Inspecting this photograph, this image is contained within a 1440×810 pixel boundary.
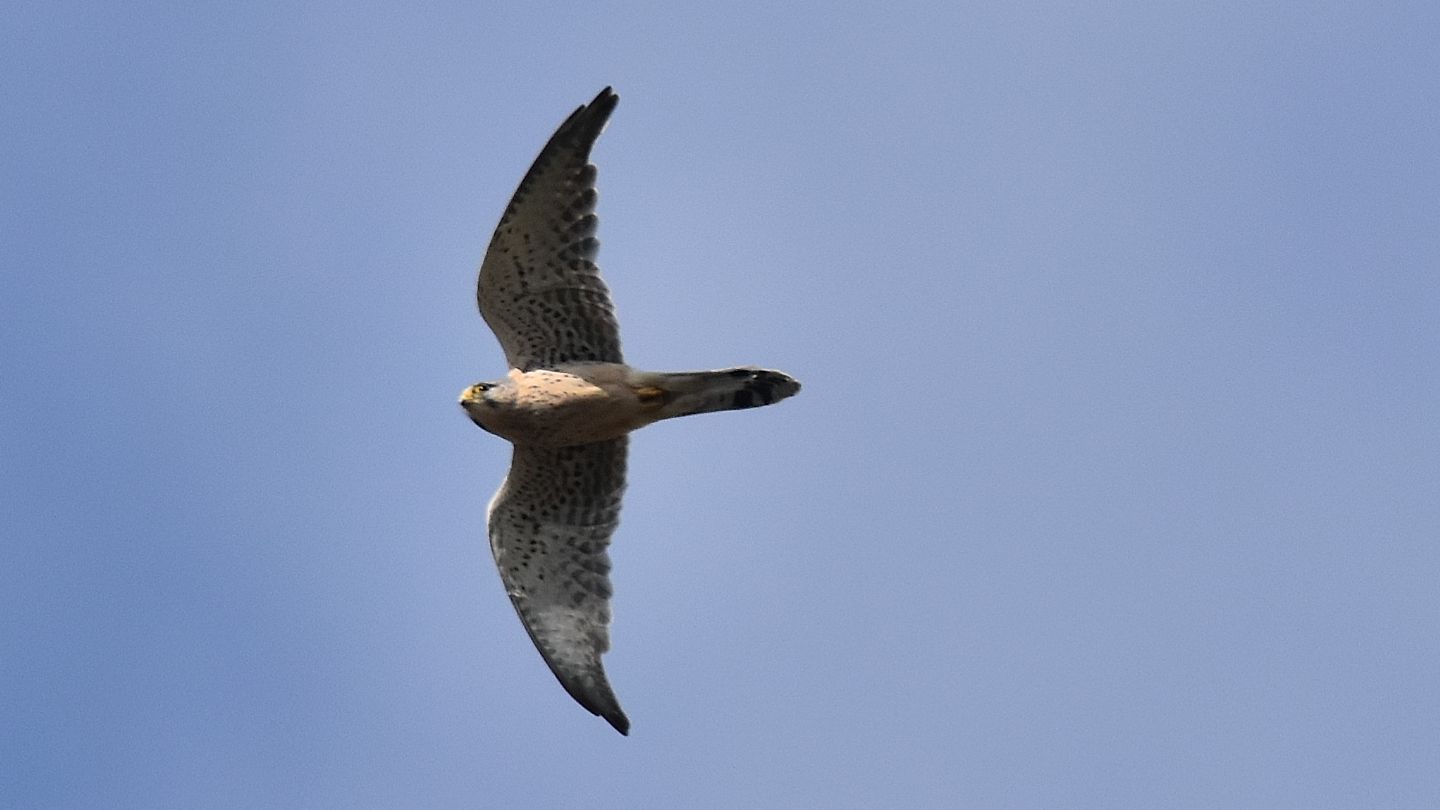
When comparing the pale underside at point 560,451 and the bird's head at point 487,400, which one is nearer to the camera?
the pale underside at point 560,451

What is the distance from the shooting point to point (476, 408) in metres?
17.2

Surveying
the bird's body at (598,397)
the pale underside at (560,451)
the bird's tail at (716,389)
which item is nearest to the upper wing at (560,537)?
the pale underside at (560,451)

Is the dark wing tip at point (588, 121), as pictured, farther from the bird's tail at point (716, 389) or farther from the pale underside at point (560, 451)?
the bird's tail at point (716, 389)

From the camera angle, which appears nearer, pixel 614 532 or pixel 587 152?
pixel 587 152

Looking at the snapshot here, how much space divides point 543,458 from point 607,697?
211cm

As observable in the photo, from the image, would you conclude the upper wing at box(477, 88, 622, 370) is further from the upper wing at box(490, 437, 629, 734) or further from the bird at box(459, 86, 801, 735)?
the upper wing at box(490, 437, 629, 734)

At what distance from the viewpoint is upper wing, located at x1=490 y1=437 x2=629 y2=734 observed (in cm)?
1773

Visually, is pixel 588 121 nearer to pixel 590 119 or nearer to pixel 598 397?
pixel 590 119

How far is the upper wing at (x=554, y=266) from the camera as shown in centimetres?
1684

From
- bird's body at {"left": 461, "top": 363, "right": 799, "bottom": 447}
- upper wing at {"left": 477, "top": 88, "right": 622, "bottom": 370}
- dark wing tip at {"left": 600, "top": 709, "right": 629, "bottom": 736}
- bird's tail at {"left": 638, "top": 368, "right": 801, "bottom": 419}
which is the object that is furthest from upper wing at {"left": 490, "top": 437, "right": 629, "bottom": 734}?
upper wing at {"left": 477, "top": 88, "right": 622, "bottom": 370}

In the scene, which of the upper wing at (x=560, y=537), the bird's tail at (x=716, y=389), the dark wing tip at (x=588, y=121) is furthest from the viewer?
the upper wing at (x=560, y=537)

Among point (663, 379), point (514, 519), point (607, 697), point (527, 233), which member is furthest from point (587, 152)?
point (607, 697)

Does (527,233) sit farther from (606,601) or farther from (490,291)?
(606,601)

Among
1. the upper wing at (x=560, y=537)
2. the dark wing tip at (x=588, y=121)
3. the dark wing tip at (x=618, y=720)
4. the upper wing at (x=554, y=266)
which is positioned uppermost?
the dark wing tip at (x=588, y=121)
